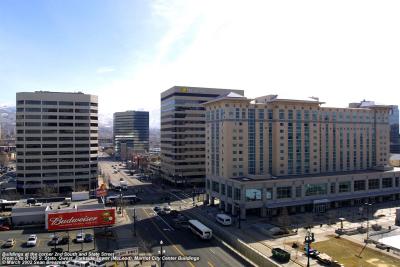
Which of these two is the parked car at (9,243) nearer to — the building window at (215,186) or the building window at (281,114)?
the building window at (215,186)

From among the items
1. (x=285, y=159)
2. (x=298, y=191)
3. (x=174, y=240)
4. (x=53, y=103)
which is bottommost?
(x=174, y=240)

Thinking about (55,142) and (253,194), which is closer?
(253,194)

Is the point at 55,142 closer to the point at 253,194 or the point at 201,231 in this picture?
the point at 253,194

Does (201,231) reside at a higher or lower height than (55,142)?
lower

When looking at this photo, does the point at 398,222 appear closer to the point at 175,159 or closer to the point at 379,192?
the point at 379,192

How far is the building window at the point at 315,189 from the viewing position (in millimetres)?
90375

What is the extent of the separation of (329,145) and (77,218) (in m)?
75.3

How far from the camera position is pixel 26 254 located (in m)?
56.8

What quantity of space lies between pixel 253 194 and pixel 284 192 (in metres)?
9.20

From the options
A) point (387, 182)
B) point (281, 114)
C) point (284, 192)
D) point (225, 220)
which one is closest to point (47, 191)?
point (225, 220)

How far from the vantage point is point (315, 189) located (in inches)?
3610

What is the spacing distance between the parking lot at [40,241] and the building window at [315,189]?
55479 millimetres

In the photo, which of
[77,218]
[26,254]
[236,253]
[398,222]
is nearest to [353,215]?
[398,222]

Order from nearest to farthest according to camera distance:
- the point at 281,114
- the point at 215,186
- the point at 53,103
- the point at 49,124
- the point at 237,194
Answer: the point at 237,194 < the point at 281,114 < the point at 215,186 < the point at 49,124 < the point at 53,103
